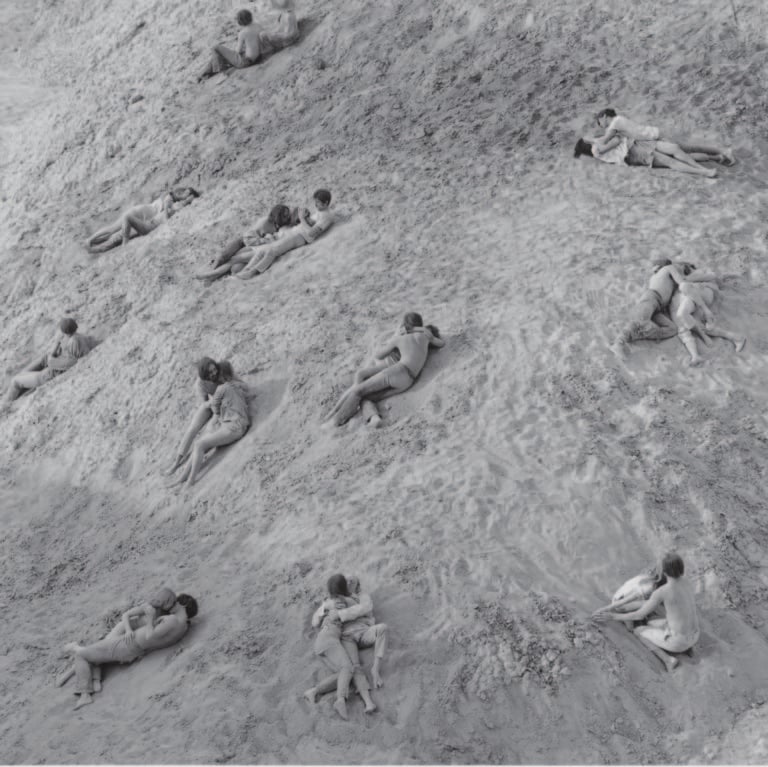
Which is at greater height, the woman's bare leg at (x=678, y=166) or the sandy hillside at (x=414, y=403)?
the sandy hillside at (x=414, y=403)

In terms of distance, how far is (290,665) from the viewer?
7.18 m

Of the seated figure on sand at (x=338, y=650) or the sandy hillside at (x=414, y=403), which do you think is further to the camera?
the sandy hillside at (x=414, y=403)

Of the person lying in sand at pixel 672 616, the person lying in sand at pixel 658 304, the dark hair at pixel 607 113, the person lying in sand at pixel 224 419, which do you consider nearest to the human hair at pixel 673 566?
the person lying in sand at pixel 672 616

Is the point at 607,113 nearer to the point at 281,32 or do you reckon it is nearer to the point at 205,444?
the point at 281,32

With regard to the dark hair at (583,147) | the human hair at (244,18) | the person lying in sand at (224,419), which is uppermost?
the human hair at (244,18)

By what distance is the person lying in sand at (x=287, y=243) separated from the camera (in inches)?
467

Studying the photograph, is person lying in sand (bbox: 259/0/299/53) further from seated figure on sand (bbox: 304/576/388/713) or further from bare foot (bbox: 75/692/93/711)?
bare foot (bbox: 75/692/93/711)

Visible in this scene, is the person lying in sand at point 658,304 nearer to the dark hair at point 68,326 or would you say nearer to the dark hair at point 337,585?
the dark hair at point 337,585

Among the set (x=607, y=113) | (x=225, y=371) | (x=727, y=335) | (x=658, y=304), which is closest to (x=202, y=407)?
(x=225, y=371)

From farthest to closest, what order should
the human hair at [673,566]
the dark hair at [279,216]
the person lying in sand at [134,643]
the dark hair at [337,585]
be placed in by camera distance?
1. the dark hair at [279,216]
2. the person lying in sand at [134,643]
3. the dark hair at [337,585]
4. the human hair at [673,566]

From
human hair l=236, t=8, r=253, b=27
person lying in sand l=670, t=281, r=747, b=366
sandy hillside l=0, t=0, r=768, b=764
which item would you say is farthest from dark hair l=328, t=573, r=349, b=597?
human hair l=236, t=8, r=253, b=27

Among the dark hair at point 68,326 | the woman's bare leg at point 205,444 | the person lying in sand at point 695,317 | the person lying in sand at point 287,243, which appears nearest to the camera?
the person lying in sand at point 695,317

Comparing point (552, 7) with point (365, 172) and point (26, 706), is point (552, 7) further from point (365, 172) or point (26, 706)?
point (26, 706)

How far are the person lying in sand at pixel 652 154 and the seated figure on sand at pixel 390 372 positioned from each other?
379 cm
